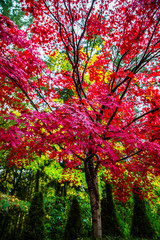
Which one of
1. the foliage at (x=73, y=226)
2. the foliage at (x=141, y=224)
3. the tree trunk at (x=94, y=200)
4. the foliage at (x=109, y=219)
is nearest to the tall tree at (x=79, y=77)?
the tree trunk at (x=94, y=200)

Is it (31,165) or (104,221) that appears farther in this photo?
(31,165)

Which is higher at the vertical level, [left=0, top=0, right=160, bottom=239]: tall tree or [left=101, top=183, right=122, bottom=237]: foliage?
[left=0, top=0, right=160, bottom=239]: tall tree

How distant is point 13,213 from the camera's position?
15.0 feet

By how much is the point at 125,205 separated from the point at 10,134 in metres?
8.94

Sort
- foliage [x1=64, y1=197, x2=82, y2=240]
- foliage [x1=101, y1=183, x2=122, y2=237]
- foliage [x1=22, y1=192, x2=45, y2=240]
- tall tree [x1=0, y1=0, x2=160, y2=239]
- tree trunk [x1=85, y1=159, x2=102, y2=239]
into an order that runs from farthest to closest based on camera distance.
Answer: foliage [x1=101, y1=183, x2=122, y2=237] → foliage [x1=64, y1=197, x2=82, y2=240] → foliage [x1=22, y1=192, x2=45, y2=240] → tree trunk [x1=85, y1=159, x2=102, y2=239] → tall tree [x1=0, y1=0, x2=160, y2=239]

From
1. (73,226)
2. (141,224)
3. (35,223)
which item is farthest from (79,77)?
(141,224)

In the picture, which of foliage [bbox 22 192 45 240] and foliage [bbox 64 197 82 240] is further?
foliage [bbox 64 197 82 240]

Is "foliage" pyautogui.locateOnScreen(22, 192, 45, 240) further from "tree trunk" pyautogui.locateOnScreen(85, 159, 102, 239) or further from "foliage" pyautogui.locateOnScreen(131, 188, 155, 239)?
"foliage" pyautogui.locateOnScreen(131, 188, 155, 239)

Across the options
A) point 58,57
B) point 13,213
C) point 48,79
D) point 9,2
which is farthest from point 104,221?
point 9,2

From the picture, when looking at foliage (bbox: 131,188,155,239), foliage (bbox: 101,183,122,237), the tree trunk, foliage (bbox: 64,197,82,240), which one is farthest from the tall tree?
foliage (bbox: 131,188,155,239)

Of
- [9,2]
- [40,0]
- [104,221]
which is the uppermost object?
[9,2]

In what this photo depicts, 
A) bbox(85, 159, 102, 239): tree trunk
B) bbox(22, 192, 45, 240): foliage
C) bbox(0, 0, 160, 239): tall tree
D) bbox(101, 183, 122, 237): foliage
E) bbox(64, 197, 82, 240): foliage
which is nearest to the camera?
bbox(0, 0, 160, 239): tall tree

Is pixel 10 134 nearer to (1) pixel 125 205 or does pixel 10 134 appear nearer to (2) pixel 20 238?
(2) pixel 20 238

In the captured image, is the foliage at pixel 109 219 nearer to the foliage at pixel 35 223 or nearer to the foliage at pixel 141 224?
the foliage at pixel 141 224
